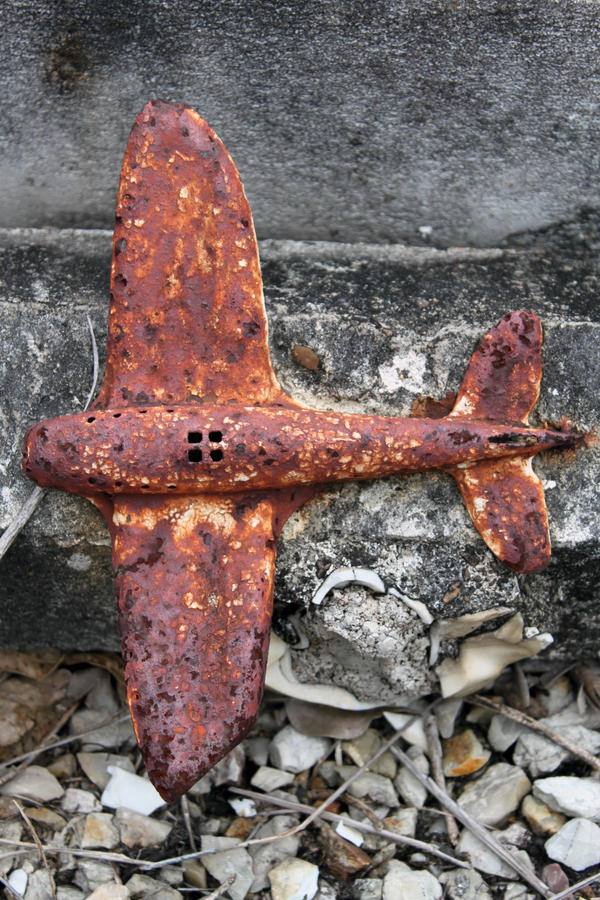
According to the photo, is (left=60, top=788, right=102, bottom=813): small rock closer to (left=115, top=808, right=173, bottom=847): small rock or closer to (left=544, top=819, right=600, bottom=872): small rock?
(left=115, top=808, right=173, bottom=847): small rock

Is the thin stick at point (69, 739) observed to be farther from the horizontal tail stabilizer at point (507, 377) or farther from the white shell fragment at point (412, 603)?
the horizontal tail stabilizer at point (507, 377)

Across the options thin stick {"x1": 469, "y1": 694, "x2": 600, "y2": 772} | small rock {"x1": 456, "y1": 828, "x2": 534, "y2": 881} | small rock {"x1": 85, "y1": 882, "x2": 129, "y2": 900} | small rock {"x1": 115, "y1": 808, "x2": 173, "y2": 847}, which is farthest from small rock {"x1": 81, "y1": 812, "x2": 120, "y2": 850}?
thin stick {"x1": 469, "y1": 694, "x2": 600, "y2": 772}

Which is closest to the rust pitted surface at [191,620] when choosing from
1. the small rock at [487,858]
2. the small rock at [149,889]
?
the small rock at [149,889]

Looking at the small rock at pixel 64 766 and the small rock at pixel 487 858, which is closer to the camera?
the small rock at pixel 487 858

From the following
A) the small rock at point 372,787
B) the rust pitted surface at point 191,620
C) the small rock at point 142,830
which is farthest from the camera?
the small rock at point 372,787

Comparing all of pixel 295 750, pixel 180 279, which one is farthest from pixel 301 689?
pixel 180 279
